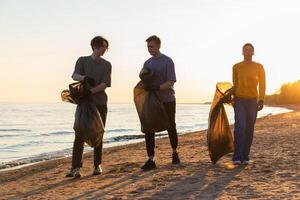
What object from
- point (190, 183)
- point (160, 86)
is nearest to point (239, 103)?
point (160, 86)

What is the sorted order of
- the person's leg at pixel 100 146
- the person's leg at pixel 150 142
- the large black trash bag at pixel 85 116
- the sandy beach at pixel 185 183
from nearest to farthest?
the sandy beach at pixel 185 183 < the large black trash bag at pixel 85 116 < the person's leg at pixel 100 146 < the person's leg at pixel 150 142

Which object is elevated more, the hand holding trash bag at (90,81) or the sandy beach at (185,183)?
the hand holding trash bag at (90,81)

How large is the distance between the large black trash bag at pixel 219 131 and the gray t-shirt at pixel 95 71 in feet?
6.29

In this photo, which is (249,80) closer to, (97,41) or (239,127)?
(239,127)

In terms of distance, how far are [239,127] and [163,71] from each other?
146cm

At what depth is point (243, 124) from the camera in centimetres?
732

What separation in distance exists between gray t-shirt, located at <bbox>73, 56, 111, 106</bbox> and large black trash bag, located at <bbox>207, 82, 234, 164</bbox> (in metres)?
1.92

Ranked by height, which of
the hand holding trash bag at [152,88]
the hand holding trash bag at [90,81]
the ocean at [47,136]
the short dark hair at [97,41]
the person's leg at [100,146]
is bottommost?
the ocean at [47,136]

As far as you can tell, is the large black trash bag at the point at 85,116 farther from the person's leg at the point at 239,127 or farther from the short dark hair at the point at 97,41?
the person's leg at the point at 239,127

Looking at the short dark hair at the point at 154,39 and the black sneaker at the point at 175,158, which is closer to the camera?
the short dark hair at the point at 154,39

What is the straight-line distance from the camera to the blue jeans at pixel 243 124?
733cm

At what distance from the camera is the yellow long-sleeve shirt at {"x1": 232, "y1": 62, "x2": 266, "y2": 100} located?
7.32 metres

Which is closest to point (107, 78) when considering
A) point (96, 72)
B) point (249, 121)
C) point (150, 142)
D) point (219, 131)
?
point (96, 72)

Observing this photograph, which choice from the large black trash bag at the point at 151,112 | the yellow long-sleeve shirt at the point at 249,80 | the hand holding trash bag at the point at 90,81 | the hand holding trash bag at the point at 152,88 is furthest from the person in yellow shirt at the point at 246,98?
the hand holding trash bag at the point at 90,81
